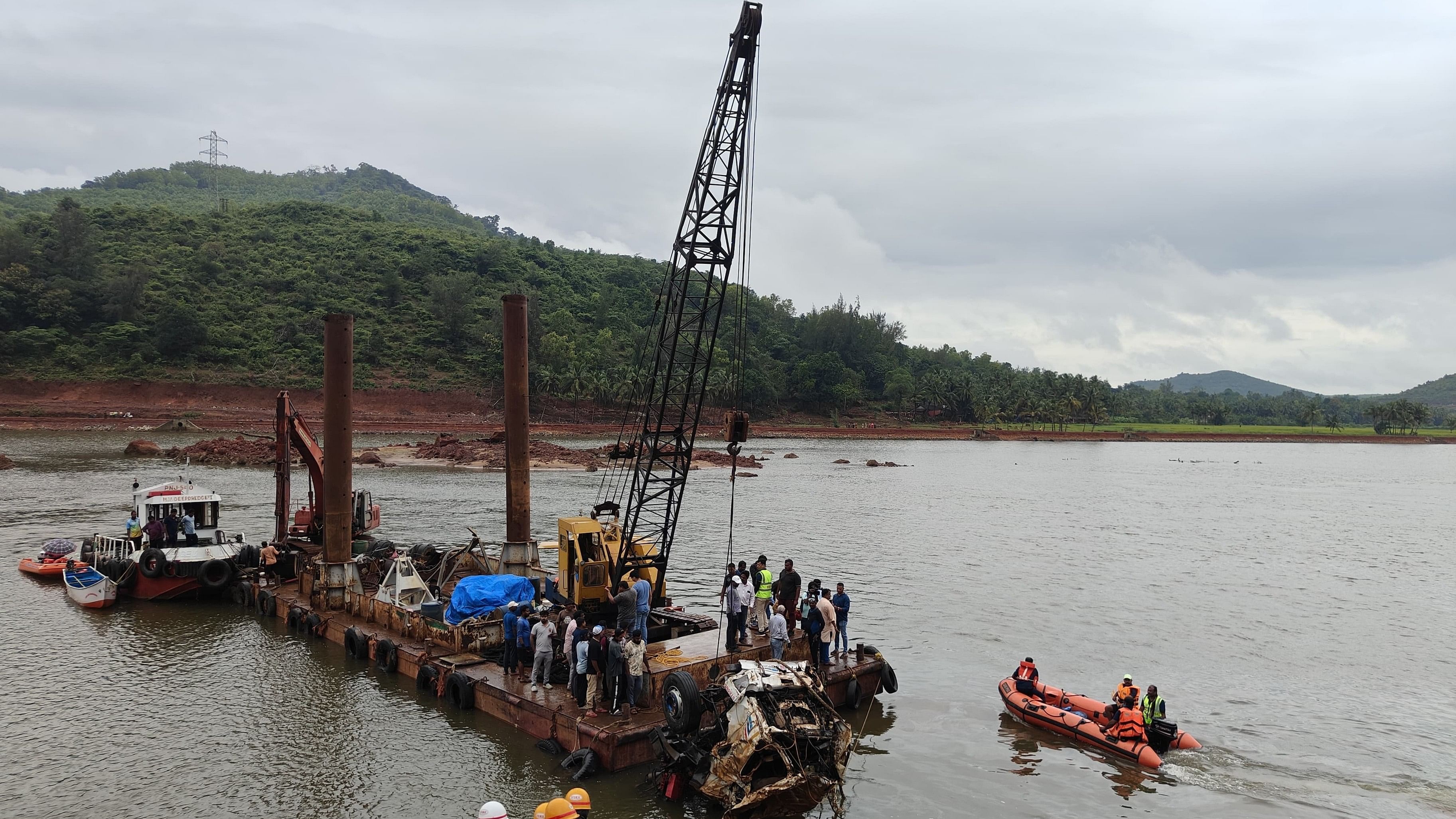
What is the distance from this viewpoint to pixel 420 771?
13.5 metres

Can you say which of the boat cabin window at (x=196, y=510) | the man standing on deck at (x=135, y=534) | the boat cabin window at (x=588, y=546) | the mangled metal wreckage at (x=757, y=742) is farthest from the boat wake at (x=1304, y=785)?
the man standing on deck at (x=135, y=534)

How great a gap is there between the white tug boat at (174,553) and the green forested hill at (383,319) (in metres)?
66.7

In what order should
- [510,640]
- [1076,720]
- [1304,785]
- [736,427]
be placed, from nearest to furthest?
[1304,785] → [510,640] → [1076,720] → [736,427]

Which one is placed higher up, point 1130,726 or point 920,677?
point 1130,726

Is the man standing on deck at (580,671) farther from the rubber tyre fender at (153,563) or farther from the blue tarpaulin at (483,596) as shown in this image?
the rubber tyre fender at (153,563)

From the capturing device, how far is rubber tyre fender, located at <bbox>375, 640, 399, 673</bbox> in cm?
1734

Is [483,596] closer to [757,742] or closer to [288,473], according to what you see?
[757,742]

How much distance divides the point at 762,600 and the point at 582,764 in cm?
542

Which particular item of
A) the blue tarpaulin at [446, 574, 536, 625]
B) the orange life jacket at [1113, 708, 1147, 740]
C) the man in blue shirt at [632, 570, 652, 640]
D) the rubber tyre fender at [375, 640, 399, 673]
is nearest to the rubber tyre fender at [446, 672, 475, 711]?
the blue tarpaulin at [446, 574, 536, 625]

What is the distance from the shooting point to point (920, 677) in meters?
19.9

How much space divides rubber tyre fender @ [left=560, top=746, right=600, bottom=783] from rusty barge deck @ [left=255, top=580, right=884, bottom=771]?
0.28 ft

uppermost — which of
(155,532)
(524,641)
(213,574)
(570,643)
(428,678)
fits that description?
(155,532)

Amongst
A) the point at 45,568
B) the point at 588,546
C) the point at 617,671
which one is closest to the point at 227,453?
the point at 45,568

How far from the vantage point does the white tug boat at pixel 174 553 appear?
22984mm
